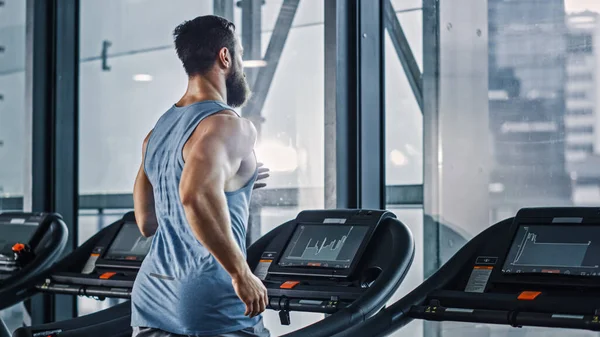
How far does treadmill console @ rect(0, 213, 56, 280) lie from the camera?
4086 millimetres

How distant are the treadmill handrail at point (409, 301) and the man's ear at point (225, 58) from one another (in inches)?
34.7

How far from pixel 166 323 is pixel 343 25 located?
1.77 metres

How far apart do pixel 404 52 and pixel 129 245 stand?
4.90 feet

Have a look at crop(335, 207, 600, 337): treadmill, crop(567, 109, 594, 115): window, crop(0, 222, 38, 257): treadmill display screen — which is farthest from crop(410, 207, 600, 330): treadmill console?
crop(0, 222, 38, 257): treadmill display screen

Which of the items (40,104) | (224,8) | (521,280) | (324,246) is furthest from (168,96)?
(521,280)

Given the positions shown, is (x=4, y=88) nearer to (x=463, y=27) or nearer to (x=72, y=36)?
(x=72, y=36)

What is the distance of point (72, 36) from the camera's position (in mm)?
5242

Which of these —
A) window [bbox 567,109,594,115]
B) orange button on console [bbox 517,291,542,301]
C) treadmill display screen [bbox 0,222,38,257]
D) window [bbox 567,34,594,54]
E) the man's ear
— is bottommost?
orange button on console [bbox 517,291,542,301]

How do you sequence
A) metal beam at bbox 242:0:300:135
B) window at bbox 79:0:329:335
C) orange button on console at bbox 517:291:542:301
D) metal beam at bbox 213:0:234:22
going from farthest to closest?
metal beam at bbox 213:0:234:22
metal beam at bbox 242:0:300:135
window at bbox 79:0:329:335
orange button on console at bbox 517:291:542:301

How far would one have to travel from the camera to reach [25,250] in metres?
4.10

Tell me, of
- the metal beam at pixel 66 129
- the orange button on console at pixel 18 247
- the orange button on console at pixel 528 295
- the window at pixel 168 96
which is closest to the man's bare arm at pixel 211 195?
the orange button on console at pixel 528 295

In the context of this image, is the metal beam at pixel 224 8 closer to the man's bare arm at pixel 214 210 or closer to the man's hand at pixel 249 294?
the man's bare arm at pixel 214 210

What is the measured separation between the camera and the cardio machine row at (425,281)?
2.43 m

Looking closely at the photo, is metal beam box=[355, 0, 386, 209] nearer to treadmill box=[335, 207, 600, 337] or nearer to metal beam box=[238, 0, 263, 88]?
metal beam box=[238, 0, 263, 88]
